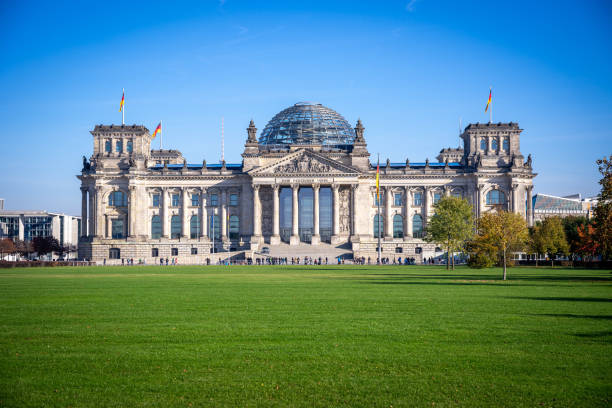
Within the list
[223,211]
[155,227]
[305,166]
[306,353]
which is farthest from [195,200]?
[306,353]

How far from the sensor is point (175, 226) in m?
129

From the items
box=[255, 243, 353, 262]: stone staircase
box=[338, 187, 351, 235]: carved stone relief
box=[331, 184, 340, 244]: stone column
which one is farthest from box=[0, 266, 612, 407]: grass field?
box=[338, 187, 351, 235]: carved stone relief

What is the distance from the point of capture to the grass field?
1341 centimetres

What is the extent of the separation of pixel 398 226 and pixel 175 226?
156 ft

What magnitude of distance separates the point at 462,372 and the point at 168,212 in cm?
11860

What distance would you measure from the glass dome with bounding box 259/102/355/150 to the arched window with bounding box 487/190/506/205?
31330mm

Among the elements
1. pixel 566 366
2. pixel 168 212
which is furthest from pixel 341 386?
pixel 168 212

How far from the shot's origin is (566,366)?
51.5 ft

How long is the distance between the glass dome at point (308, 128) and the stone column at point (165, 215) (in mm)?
25667

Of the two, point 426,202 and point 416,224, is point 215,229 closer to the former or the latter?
point 416,224

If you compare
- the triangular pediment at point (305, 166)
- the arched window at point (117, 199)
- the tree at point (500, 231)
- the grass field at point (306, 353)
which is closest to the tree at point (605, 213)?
the tree at point (500, 231)

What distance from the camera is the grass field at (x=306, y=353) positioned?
13.4 metres

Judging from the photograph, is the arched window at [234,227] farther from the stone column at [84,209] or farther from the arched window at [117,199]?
the stone column at [84,209]

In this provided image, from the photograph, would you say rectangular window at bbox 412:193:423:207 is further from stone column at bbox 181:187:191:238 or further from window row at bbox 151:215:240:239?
stone column at bbox 181:187:191:238
